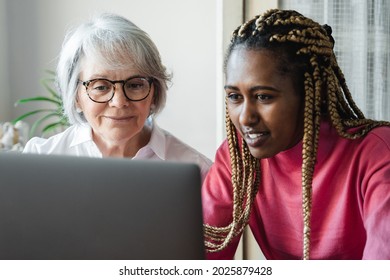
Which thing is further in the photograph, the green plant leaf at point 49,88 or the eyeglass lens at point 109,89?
the green plant leaf at point 49,88

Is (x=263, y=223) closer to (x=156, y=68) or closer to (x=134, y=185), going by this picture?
(x=156, y=68)

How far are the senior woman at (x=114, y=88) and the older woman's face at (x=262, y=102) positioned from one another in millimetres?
412

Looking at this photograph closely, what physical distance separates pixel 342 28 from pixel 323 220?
3.57 feet

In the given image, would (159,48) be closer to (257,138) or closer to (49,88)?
(49,88)

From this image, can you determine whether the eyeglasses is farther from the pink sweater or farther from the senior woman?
the pink sweater

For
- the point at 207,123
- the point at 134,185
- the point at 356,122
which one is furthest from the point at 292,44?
the point at 207,123

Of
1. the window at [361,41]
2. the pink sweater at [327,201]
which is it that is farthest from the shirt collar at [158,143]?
the window at [361,41]

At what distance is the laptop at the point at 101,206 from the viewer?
568mm

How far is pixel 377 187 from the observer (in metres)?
0.95

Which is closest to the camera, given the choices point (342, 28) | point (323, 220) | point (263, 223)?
point (323, 220)

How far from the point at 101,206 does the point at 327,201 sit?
58 cm

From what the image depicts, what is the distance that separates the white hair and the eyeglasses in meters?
0.03

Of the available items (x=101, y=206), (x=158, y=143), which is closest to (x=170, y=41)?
(x=158, y=143)

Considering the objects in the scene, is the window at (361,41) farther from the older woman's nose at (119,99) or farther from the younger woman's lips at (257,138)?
the younger woman's lips at (257,138)
